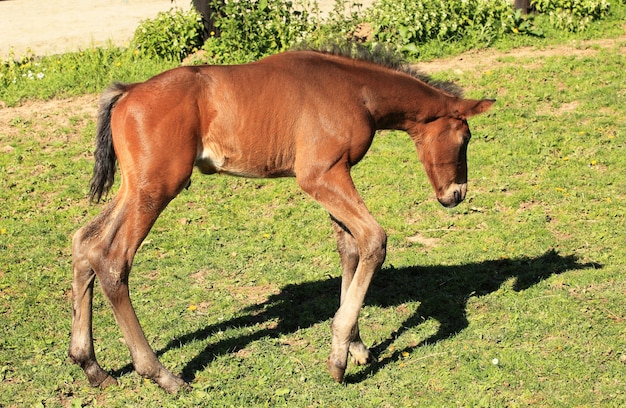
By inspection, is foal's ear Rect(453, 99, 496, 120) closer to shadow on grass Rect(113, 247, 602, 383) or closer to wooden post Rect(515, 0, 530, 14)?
shadow on grass Rect(113, 247, 602, 383)

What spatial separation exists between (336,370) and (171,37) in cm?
713

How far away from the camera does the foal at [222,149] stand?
19.0 feet

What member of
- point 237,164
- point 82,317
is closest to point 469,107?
point 237,164

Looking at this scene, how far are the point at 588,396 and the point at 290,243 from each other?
3514mm

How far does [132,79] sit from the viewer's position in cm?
1145

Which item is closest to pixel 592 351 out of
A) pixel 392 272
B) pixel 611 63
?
pixel 392 272

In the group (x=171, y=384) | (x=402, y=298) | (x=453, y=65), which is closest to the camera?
(x=171, y=384)

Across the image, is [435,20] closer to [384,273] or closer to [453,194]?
[384,273]

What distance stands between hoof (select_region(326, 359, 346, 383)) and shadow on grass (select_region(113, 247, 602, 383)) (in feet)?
0.84

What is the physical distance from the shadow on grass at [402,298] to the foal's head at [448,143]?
102 cm

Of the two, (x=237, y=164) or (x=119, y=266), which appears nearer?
(x=119, y=266)

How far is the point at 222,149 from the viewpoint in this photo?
6047 mm

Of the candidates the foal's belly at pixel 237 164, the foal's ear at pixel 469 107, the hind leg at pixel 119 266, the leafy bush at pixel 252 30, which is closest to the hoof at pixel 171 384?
the hind leg at pixel 119 266

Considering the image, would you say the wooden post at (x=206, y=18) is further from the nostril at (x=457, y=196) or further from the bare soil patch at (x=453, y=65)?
the nostril at (x=457, y=196)
